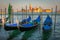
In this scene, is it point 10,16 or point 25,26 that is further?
point 10,16

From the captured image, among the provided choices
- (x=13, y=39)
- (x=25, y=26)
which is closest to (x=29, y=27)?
(x=25, y=26)

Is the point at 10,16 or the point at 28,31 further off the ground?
the point at 10,16

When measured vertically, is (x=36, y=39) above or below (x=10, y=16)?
below

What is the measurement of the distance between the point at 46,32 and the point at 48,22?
38 centimetres

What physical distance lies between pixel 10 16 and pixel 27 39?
5.23 ft

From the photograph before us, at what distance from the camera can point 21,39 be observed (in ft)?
12.3

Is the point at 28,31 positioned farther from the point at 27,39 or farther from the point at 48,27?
the point at 27,39

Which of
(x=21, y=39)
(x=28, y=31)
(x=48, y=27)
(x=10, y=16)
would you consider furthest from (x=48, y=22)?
(x=21, y=39)

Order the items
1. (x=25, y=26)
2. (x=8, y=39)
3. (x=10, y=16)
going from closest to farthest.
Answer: (x=8, y=39)
(x=25, y=26)
(x=10, y=16)

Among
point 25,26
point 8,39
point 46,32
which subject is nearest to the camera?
point 8,39

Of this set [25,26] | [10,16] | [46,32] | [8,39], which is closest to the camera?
[8,39]

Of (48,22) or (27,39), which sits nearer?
(27,39)

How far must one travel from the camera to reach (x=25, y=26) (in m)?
4.33

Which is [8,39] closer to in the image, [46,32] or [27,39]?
[27,39]
